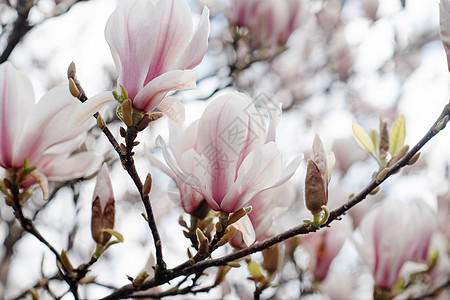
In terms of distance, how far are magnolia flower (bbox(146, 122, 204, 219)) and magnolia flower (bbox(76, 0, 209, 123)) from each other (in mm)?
110

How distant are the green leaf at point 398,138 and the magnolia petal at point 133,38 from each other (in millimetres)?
442

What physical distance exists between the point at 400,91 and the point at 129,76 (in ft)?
10.7

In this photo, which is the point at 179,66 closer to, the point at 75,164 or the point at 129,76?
the point at 129,76

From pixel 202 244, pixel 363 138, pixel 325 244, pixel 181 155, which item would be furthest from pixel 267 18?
pixel 202 244

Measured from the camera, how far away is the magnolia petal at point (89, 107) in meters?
0.64

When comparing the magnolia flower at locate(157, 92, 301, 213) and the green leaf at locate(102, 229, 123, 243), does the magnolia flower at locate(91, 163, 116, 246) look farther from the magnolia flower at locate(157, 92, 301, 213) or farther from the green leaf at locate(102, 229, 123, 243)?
the magnolia flower at locate(157, 92, 301, 213)

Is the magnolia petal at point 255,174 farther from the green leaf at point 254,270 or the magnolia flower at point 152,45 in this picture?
the green leaf at point 254,270

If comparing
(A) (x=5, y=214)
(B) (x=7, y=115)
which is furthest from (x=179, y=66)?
(A) (x=5, y=214)

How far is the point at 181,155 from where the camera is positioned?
75 cm

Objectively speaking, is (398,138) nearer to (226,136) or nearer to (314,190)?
(314,190)

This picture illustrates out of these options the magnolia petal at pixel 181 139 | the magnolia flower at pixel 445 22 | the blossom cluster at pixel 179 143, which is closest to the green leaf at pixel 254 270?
the blossom cluster at pixel 179 143

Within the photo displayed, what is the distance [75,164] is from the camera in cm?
97

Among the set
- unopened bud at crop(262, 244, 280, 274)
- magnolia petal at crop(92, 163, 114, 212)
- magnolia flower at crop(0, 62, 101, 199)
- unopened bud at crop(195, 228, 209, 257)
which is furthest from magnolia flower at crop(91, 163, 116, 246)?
unopened bud at crop(262, 244, 280, 274)

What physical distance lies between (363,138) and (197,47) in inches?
14.1
